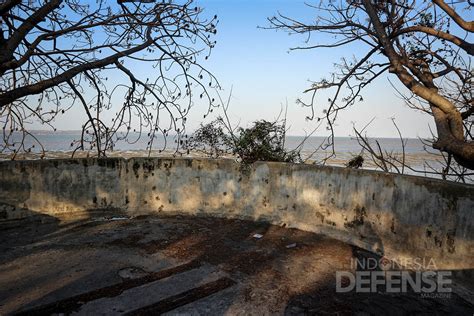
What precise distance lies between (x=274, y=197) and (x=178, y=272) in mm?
3071

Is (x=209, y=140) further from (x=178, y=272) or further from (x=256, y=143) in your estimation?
(x=178, y=272)

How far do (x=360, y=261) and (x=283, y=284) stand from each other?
1499 mm

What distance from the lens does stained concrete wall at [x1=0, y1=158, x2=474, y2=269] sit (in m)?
4.09

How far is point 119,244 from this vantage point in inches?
208

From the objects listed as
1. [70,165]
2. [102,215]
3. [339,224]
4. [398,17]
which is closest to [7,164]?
[70,165]

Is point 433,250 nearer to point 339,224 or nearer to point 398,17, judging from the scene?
point 339,224

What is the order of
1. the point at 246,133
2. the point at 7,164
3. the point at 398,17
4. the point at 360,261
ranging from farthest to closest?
the point at 246,133 → the point at 7,164 → the point at 398,17 → the point at 360,261

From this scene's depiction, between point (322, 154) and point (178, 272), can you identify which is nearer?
point (178, 272)

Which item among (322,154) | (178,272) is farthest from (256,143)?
(322,154)

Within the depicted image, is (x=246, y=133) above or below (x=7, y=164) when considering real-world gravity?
above

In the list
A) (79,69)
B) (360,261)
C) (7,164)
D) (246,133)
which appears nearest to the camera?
(360,261)

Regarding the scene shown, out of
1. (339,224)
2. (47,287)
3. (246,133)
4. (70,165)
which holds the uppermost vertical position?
(246,133)

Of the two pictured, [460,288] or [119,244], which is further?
[119,244]

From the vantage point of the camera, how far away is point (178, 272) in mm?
4270
